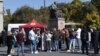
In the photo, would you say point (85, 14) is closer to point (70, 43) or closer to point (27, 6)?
point (27, 6)

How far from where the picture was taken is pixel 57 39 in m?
30.9

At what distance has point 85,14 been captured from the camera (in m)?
99.4

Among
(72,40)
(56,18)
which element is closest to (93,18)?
(56,18)

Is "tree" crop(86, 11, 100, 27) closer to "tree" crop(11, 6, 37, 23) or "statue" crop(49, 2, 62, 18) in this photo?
"tree" crop(11, 6, 37, 23)

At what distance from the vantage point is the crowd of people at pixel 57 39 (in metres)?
26.4

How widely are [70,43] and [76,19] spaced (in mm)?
71796

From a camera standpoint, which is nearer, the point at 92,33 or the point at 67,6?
the point at 92,33

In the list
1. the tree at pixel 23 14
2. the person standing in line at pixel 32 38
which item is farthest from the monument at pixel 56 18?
the tree at pixel 23 14

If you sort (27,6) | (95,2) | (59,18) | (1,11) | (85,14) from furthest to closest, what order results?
(95,2), (85,14), (27,6), (1,11), (59,18)

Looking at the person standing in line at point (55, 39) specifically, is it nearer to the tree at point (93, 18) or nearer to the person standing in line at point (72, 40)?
the person standing in line at point (72, 40)

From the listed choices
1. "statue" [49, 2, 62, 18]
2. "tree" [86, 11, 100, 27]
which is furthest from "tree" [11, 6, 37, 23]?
"statue" [49, 2, 62, 18]

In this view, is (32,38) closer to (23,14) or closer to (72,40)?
(72,40)

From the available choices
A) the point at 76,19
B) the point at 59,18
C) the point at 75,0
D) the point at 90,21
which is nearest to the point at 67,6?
the point at 75,0

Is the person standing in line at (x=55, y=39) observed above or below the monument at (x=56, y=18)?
below
